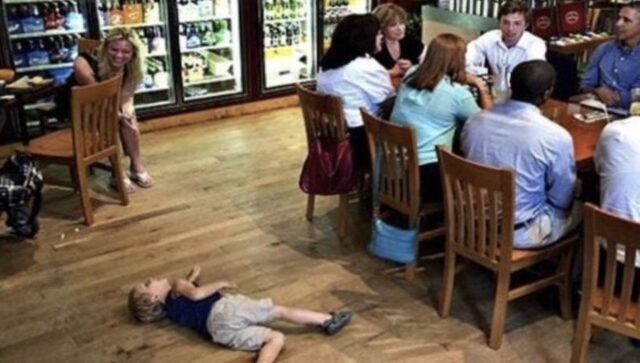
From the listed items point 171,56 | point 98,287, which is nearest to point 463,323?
point 98,287

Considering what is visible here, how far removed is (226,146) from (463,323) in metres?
2.62

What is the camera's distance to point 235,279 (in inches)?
126

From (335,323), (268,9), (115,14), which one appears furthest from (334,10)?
(335,323)

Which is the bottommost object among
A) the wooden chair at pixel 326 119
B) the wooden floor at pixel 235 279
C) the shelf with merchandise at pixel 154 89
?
the wooden floor at pixel 235 279

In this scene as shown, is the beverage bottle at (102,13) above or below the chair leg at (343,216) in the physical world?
above

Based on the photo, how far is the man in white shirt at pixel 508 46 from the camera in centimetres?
362

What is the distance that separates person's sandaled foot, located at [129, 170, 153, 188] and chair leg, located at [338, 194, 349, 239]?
4.42 ft

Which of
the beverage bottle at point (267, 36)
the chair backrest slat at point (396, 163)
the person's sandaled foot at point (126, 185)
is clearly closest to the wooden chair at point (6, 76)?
the person's sandaled foot at point (126, 185)

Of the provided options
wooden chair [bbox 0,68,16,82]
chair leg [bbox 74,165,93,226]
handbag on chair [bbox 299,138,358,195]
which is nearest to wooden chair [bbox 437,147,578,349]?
handbag on chair [bbox 299,138,358,195]

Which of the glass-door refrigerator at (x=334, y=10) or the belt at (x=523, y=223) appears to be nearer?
the belt at (x=523, y=223)

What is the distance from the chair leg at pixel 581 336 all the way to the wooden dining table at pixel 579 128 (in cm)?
62

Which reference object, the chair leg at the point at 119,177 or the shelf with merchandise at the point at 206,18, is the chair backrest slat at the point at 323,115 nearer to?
the chair leg at the point at 119,177

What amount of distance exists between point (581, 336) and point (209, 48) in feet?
13.3

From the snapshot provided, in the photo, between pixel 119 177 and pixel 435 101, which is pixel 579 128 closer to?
pixel 435 101
